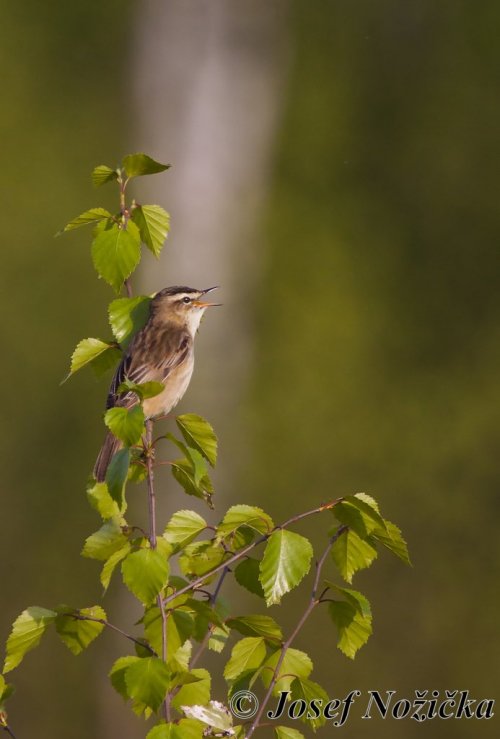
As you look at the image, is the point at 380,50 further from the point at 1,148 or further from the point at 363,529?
the point at 363,529

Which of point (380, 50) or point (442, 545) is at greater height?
point (380, 50)

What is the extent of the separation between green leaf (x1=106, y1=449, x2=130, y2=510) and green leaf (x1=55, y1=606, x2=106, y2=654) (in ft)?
1.17

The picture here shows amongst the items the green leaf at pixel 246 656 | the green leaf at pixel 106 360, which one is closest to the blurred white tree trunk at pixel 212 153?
the green leaf at pixel 106 360

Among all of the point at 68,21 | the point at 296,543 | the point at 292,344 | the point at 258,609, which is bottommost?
the point at 258,609

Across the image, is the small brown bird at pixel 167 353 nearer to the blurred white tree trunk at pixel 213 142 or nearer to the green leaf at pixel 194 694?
the green leaf at pixel 194 694

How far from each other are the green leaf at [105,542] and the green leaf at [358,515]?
59cm

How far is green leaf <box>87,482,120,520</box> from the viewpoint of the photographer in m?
3.29

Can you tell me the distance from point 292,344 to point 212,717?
13466 millimetres

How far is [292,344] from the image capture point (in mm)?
16375

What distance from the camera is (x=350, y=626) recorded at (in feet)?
10.6

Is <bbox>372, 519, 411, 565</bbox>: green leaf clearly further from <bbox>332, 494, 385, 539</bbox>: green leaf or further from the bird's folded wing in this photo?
the bird's folded wing

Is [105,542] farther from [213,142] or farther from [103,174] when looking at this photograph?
[213,142]

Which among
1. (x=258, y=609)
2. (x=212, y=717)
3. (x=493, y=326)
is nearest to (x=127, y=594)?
(x=258, y=609)

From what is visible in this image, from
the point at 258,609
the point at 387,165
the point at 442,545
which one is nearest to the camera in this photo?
the point at 258,609
